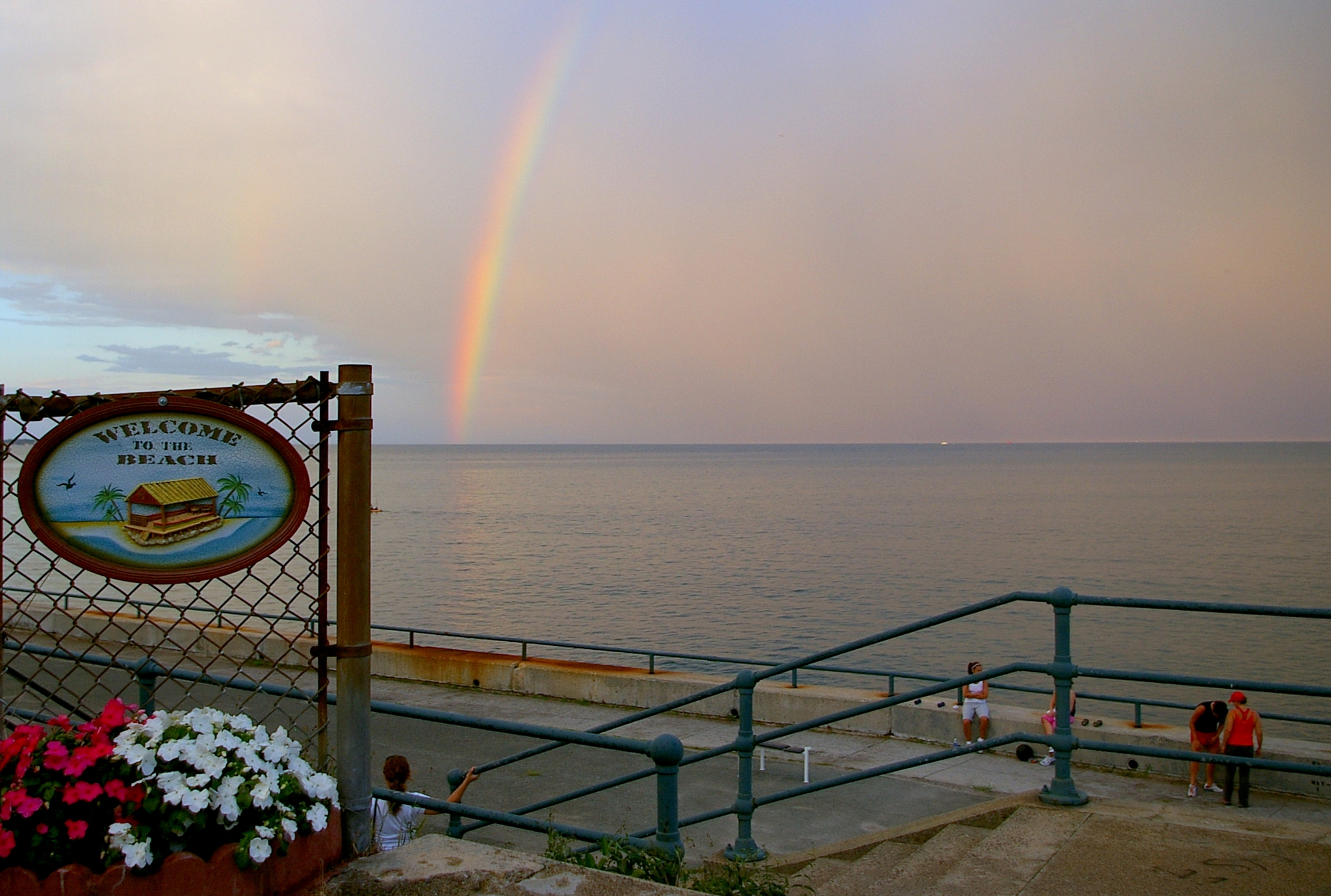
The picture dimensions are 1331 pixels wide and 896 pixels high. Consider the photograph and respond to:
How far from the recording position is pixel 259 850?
3.50 metres

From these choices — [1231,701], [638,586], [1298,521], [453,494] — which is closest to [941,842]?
[1231,701]

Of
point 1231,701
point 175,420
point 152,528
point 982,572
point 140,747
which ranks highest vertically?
point 175,420

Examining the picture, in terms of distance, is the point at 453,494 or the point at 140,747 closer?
the point at 140,747

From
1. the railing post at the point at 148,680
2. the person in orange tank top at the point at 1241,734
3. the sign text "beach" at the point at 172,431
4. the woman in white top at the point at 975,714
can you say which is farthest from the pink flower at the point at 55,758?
the woman in white top at the point at 975,714

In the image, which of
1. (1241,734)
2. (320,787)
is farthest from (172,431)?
(1241,734)

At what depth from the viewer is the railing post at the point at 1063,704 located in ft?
17.6

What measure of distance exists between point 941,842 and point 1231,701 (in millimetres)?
6471

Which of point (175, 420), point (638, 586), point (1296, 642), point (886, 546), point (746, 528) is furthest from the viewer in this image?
point (746, 528)

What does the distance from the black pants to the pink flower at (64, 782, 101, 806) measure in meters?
8.61

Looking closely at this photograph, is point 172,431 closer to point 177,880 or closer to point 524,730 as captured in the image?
point 177,880

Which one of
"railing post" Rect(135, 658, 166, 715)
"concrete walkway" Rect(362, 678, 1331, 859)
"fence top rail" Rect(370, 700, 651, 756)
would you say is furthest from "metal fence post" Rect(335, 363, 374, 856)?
"concrete walkway" Rect(362, 678, 1331, 859)

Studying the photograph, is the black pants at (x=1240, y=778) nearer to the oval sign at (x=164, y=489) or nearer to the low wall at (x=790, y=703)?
the low wall at (x=790, y=703)

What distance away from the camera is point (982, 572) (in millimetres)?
52531

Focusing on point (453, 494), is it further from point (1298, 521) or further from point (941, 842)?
point (941, 842)
